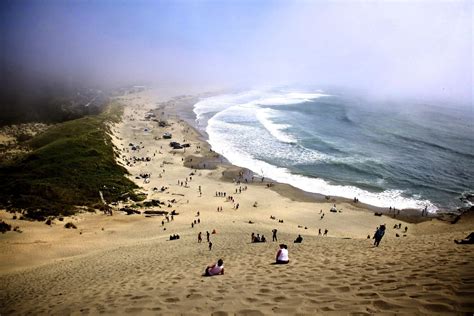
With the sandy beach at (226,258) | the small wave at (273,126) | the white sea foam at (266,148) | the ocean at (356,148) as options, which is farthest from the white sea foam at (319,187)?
the small wave at (273,126)

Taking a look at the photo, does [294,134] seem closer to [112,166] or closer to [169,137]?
[169,137]

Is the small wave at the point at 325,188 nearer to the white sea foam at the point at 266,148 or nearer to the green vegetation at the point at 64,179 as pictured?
the white sea foam at the point at 266,148

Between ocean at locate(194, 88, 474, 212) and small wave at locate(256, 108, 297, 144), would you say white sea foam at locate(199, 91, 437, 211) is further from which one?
ocean at locate(194, 88, 474, 212)

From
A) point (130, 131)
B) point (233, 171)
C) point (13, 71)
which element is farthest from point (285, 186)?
point (13, 71)

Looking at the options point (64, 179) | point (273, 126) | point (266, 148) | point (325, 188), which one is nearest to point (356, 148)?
point (266, 148)

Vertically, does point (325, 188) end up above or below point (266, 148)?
below

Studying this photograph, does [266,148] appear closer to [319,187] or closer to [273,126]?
[319,187]

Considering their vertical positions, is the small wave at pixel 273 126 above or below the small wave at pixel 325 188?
above
